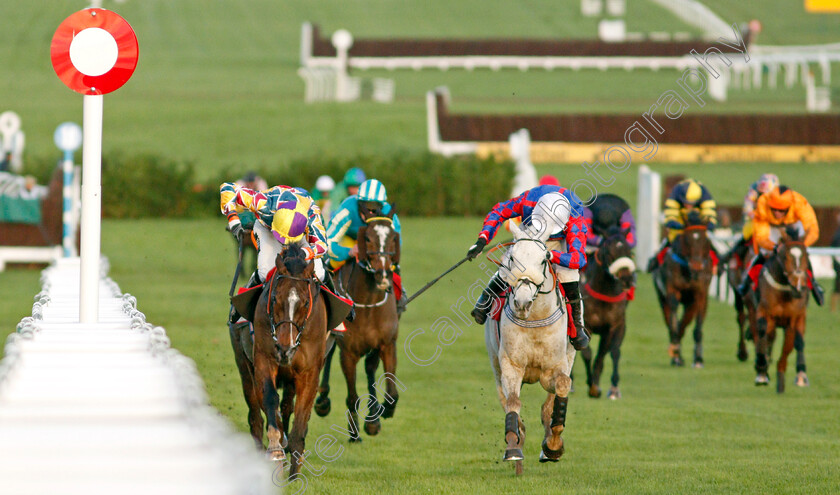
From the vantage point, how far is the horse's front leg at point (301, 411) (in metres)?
7.13

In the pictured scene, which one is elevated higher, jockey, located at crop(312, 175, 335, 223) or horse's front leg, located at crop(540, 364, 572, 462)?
jockey, located at crop(312, 175, 335, 223)

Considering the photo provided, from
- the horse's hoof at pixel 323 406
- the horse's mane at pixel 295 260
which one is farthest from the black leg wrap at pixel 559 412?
the horse's hoof at pixel 323 406

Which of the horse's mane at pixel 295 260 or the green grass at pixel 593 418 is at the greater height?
the horse's mane at pixel 295 260

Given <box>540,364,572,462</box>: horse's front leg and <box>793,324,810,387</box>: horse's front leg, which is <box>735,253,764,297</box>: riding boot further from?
<box>540,364,572,462</box>: horse's front leg

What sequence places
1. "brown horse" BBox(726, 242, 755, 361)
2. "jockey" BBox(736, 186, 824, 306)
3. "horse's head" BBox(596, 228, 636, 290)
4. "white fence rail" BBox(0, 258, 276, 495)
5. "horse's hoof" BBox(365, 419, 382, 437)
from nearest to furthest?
"white fence rail" BBox(0, 258, 276, 495) → "horse's hoof" BBox(365, 419, 382, 437) → "horse's head" BBox(596, 228, 636, 290) → "jockey" BBox(736, 186, 824, 306) → "brown horse" BBox(726, 242, 755, 361)

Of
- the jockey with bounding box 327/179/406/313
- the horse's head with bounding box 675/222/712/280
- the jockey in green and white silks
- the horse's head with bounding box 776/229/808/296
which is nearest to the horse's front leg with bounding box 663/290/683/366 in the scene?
the horse's head with bounding box 675/222/712/280

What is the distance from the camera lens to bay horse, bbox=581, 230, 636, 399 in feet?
36.6

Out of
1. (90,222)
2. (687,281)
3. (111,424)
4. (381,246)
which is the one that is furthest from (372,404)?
(111,424)

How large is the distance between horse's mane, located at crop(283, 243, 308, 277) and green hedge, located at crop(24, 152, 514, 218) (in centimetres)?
2000

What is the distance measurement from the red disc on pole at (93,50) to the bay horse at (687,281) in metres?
7.86

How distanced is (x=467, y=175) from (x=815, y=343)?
13.3 meters

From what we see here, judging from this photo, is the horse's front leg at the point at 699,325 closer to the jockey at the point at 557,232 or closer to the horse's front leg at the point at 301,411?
the jockey at the point at 557,232

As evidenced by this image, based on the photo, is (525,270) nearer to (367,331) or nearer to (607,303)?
(367,331)

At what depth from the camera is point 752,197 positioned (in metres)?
12.6
